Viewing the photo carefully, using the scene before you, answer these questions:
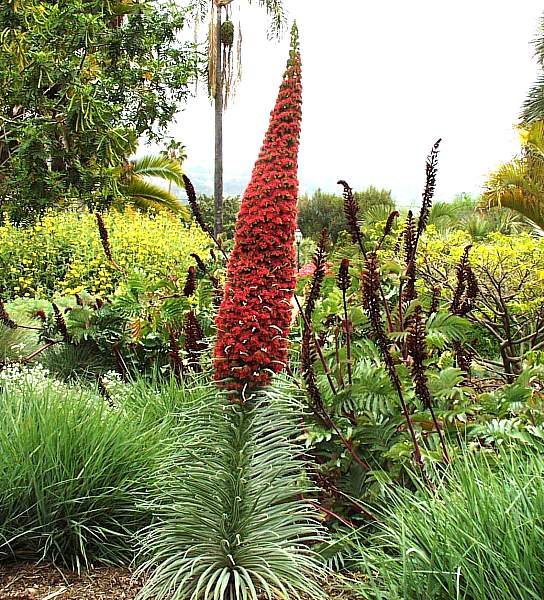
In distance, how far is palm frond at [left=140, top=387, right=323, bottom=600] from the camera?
2.67 meters

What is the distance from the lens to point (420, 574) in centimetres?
240

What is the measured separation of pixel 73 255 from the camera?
43.4 ft

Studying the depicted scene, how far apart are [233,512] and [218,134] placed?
23703 mm

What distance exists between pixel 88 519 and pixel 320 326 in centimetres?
166

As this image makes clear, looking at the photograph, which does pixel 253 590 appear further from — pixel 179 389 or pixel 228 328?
pixel 179 389

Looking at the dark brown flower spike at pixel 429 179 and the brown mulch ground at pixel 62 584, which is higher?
the dark brown flower spike at pixel 429 179

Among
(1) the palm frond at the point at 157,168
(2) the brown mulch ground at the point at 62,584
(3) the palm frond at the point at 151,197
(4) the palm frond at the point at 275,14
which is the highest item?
(4) the palm frond at the point at 275,14

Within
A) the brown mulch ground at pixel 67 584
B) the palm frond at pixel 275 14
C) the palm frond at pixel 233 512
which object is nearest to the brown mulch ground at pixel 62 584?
the brown mulch ground at pixel 67 584

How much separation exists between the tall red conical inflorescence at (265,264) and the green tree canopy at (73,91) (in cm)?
1172

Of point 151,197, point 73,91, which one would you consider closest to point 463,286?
point 73,91

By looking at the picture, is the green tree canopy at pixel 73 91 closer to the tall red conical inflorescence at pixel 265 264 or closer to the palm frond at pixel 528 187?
the palm frond at pixel 528 187

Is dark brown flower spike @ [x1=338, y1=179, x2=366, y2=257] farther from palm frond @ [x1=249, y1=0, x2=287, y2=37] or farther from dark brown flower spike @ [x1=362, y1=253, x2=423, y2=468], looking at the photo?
palm frond @ [x1=249, y1=0, x2=287, y2=37]

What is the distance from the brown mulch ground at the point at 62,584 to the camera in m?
2.95

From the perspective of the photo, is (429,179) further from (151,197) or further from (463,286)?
(151,197)
